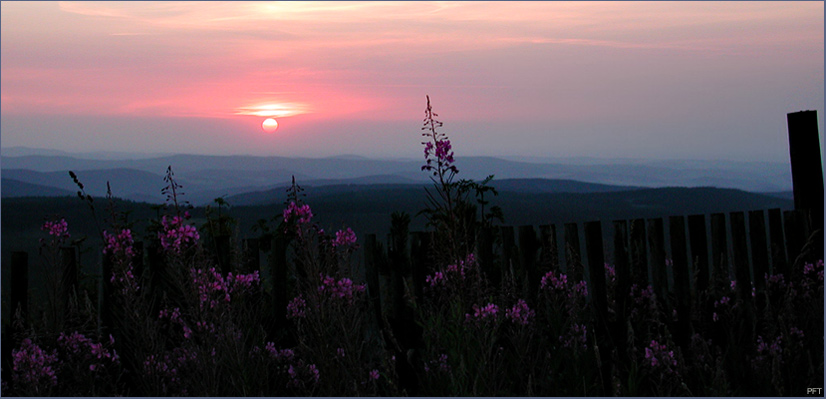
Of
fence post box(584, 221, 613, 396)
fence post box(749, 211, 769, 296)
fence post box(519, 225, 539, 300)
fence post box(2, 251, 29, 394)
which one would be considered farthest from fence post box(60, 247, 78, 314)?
fence post box(749, 211, 769, 296)

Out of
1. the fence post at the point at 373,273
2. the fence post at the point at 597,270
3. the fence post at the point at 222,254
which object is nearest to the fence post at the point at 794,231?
the fence post at the point at 597,270

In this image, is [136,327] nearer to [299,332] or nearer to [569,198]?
[299,332]

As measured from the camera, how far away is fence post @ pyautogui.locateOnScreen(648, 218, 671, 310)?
18.0 ft

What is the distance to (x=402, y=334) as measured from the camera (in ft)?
17.3

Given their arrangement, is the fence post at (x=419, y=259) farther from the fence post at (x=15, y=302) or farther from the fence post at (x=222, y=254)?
the fence post at (x=15, y=302)

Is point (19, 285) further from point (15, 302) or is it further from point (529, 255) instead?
point (529, 255)

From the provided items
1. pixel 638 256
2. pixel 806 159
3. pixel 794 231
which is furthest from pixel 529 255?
pixel 806 159

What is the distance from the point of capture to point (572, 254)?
5148mm

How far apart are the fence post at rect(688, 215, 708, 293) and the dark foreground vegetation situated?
3 cm

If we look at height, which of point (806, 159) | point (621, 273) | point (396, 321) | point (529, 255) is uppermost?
point (806, 159)

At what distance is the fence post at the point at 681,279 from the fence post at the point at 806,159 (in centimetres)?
162

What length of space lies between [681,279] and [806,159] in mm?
1991

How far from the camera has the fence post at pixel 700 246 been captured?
5691mm

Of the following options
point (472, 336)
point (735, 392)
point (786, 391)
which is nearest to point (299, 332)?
point (472, 336)
